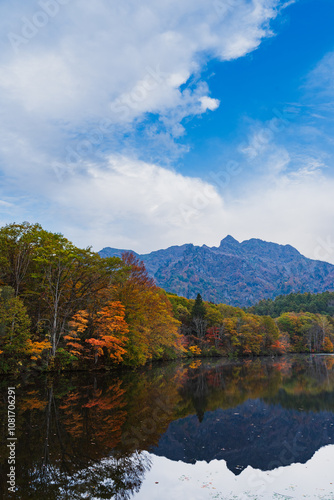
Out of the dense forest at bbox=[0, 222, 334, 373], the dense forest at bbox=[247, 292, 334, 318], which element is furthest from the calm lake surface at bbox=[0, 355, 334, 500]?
the dense forest at bbox=[247, 292, 334, 318]

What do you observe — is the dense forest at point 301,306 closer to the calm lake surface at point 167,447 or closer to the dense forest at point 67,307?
the dense forest at point 67,307

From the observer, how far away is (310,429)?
41.1ft

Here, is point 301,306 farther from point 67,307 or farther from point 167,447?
point 167,447

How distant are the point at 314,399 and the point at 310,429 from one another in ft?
24.8

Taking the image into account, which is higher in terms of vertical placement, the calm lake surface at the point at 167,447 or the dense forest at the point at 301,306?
the dense forest at the point at 301,306

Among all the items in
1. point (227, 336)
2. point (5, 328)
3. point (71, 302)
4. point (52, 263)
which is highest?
point (52, 263)

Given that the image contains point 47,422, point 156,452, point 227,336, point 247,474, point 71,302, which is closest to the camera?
point 247,474

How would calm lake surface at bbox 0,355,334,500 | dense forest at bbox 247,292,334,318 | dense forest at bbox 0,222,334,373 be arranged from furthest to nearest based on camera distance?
1. dense forest at bbox 247,292,334,318
2. dense forest at bbox 0,222,334,373
3. calm lake surface at bbox 0,355,334,500

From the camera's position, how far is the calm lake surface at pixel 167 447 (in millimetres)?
7270

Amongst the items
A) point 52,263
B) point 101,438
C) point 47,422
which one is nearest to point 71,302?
point 52,263

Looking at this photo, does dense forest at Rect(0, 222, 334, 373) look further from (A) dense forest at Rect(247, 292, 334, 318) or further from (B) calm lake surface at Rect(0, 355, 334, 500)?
(A) dense forest at Rect(247, 292, 334, 318)

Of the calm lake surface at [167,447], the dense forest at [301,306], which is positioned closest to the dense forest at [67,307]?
the calm lake surface at [167,447]

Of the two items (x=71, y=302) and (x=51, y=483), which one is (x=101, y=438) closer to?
(x=51, y=483)

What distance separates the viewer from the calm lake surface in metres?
7.27
